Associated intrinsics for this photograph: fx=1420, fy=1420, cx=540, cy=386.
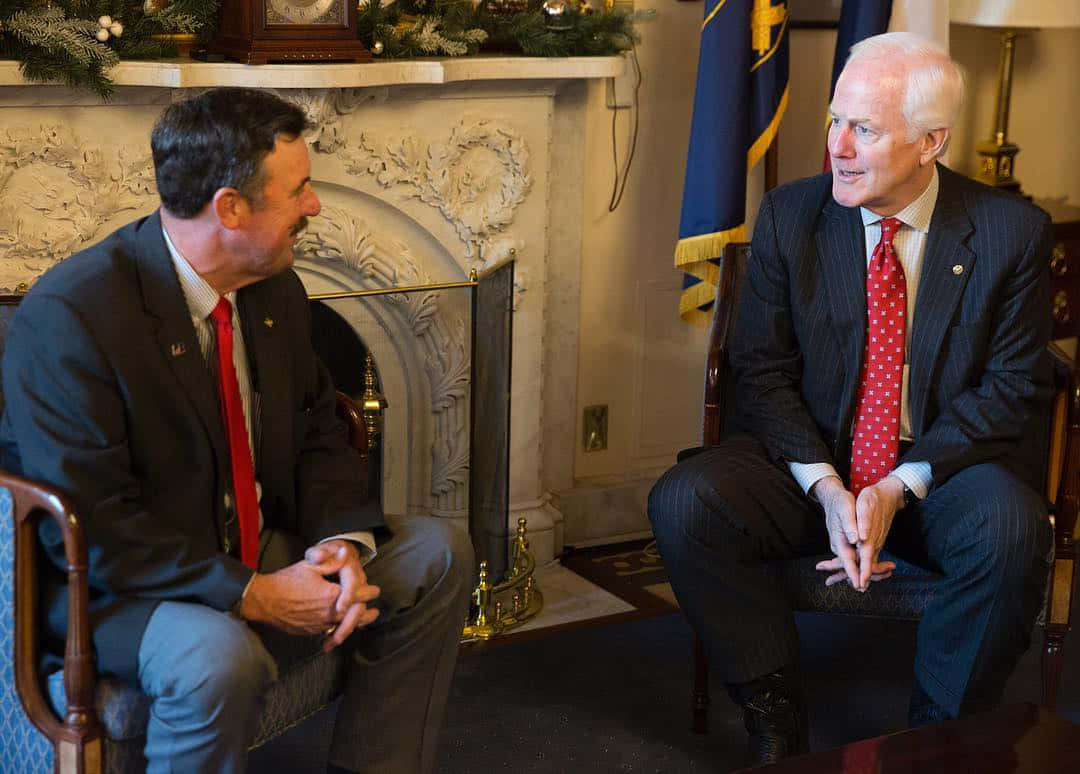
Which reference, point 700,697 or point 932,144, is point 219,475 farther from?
point 932,144

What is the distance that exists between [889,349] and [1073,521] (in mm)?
458

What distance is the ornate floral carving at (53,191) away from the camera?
2.79 meters

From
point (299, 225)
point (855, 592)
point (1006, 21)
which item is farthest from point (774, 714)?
point (1006, 21)

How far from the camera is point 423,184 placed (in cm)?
Answer: 319

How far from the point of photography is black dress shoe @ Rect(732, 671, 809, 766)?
7.98 feet

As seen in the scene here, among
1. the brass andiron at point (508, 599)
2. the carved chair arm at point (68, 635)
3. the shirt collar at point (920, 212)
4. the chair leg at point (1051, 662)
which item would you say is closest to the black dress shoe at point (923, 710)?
the chair leg at point (1051, 662)

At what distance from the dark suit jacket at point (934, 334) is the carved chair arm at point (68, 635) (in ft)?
4.20

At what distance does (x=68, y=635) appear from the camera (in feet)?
5.96

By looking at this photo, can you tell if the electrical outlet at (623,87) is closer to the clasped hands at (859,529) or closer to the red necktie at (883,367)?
the red necktie at (883,367)

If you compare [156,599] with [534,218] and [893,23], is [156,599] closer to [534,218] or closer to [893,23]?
[534,218]

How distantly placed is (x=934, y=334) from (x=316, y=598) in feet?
3.96

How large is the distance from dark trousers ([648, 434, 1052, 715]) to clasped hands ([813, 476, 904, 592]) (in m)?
0.06

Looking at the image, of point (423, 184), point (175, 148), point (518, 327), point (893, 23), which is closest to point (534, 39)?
point (423, 184)

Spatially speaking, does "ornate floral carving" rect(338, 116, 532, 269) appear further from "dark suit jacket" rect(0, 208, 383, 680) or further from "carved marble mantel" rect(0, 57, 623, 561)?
"dark suit jacket" rect(0, 208, 383, 680)
